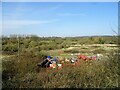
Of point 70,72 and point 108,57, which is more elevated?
point 108,57

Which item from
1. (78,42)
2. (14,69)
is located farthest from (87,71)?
(78,42)

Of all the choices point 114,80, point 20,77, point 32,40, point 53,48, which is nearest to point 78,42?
point 53,48

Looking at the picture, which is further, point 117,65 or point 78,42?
point 78,42

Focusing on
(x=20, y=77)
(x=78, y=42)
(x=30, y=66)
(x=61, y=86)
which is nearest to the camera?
(x=61, y=86)

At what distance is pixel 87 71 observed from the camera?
17.9 ft

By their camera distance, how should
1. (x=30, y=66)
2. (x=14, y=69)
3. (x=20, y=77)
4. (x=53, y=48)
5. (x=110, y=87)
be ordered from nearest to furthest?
(x=110, y=87) < (x=20, y=77) < (x=14, y=69) < (x=30, y=66) < (x=53, y=48)

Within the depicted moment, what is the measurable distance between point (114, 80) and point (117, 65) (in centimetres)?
27

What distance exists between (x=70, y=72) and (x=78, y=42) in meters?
6.06

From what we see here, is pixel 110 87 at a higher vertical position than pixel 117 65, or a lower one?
lower

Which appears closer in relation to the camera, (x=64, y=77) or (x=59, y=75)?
(x=64, y=77)

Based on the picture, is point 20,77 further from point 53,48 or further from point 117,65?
point 53,48

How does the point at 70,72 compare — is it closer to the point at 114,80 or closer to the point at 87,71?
the point at 87,71

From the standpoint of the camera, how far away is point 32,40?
823cm

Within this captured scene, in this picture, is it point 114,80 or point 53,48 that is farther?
point 53,48
